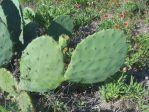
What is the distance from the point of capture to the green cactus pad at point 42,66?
448 cm

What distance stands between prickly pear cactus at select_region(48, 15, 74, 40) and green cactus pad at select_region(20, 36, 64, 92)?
1.12 meters

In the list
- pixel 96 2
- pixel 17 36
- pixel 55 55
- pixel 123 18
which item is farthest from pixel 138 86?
pixel 96 2

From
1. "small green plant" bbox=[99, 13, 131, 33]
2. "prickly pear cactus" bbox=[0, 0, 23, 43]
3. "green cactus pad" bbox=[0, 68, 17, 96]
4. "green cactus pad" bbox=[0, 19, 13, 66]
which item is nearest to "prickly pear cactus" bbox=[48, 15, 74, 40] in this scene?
"prickly pear cactus" bbox=[0, 0, 23, 43]

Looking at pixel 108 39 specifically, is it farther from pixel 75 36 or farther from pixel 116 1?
pixel 116 1

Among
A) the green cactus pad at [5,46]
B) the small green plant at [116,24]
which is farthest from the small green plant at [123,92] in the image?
the small green plant at [116,24]

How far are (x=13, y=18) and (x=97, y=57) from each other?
1.49m

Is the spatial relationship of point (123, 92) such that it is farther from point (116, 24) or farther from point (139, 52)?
point (116, 24)

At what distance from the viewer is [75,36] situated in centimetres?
696

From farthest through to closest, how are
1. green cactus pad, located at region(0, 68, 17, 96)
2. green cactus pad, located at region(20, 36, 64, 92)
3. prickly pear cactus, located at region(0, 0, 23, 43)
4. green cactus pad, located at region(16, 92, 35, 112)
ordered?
prickly pear cactus, located at region(0, 0, 23, 43), green cactus pad, located at region(0, 68, 17, 96), green cactus pad, located at region(16, 92, 35, 112), green cactus pad, located at region(20, 36, 64, 92)

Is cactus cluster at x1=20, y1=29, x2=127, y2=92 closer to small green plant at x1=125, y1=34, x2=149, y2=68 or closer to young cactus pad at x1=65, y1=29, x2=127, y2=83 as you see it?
young cactus pad at x1=65, y1=29, x2=127, y2=83

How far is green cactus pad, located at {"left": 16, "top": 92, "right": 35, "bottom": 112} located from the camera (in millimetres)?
4719

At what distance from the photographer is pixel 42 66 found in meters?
4.60

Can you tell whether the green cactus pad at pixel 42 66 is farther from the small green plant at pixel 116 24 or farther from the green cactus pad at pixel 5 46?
the small green plant at pixel 116 24

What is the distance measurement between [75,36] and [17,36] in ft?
4.95
